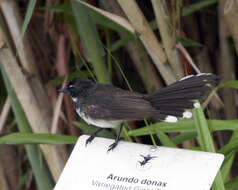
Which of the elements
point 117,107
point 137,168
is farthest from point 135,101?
point 137,168

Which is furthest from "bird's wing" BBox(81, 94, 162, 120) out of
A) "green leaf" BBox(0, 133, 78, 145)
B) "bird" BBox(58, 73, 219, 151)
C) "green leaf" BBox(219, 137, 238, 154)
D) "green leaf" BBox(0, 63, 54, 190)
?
"green leaf" BBox(0, 63, 54, 190)

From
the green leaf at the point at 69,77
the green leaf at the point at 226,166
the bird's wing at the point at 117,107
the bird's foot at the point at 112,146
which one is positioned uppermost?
the bird's wing at the point at 117,107

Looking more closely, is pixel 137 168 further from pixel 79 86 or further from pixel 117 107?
pixel 79 86

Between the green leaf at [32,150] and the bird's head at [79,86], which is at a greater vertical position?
the bird's head at [79,86]

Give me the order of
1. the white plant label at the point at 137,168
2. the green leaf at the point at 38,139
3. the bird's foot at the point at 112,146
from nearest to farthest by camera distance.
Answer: the white plant label at the point at 137,168 → the bird's foot at the point at 112,146 → the green leaf at the point at 38,139

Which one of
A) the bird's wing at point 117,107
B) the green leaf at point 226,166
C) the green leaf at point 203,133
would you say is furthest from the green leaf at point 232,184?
the bird's wing at point 117,107

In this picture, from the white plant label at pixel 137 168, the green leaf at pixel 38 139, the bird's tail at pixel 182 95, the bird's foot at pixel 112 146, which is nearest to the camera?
the white plant label at pixel 137 168

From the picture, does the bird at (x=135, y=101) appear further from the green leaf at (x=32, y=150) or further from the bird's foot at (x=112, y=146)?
the green leaf at (x=32, y=150)

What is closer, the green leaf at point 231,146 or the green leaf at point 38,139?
the green leaf at point 231,146
